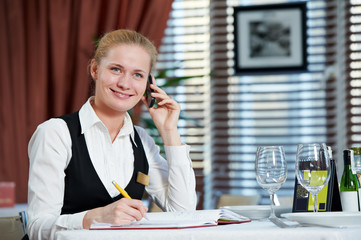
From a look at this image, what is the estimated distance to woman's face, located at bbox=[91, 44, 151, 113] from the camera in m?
2.25

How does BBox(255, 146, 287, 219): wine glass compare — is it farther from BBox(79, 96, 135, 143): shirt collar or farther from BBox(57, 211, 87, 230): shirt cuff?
BBox(79, 96, 135, 143): shirt collar

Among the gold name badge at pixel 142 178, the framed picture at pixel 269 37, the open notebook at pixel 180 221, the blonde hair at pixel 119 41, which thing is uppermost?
the framed picture at pixel 269 37

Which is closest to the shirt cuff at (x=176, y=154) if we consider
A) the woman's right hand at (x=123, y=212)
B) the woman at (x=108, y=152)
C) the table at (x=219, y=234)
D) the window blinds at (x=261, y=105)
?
the woman at (x=108, y=152)

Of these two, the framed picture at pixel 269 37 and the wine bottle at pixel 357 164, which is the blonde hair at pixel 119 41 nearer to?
the wine bottle at pixel 357 164

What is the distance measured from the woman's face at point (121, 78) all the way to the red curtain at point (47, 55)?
89.0 inches

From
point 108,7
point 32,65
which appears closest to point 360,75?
point 108,7

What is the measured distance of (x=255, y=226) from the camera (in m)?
1.51

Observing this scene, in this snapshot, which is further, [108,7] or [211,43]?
[211,43]

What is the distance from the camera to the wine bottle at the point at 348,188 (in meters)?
1.89

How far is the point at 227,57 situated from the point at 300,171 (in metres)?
3.36

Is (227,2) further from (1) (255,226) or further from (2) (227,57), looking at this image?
(1) (255,226)

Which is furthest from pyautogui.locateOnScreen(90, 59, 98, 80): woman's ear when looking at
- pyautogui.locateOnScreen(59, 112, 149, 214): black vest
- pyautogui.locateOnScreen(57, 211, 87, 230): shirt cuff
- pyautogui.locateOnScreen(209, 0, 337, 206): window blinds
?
pyautogui.locateOnScreen(209, 0, 337, 206): window blinds

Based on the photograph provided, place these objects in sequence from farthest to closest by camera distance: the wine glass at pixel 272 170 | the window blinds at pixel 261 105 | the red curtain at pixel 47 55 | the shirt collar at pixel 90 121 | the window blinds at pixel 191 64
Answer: the window blinds at pixel 191 64 → the window blinds at pixel 261 105 → the red curtain at pixel 47 55 → the shirt collar at pixel 90 121 → the wine glass at pixel 272 170

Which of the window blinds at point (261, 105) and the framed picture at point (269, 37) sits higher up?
the framed picture at point (269, 37)
